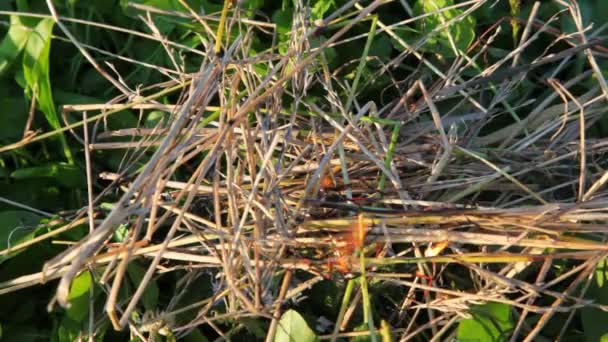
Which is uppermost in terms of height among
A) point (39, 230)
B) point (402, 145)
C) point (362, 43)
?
point (362, 43)

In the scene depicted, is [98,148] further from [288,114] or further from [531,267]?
[531,267]

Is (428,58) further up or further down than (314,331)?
further up

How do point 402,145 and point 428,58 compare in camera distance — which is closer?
point 402,145

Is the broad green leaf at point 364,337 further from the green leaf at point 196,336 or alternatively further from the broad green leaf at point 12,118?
the broad green leaf at point 12,118

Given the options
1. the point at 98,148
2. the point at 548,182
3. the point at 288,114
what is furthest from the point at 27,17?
the point at 548,182

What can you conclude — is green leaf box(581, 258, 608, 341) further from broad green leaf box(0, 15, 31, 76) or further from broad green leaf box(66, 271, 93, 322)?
broad green leaf box(0, 15, 31, 76)

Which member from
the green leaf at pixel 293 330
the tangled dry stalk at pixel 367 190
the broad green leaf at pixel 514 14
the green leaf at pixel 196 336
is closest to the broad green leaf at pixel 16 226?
the tangled dry stalk at pixel 367 190
